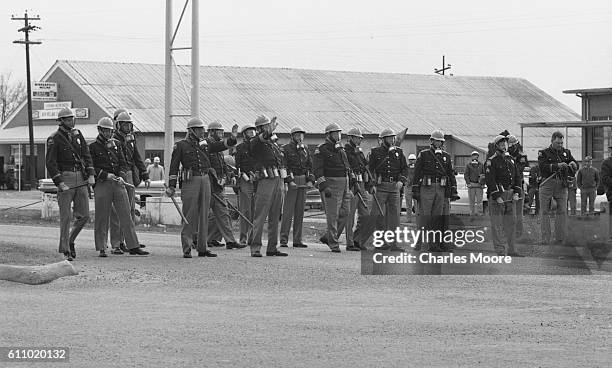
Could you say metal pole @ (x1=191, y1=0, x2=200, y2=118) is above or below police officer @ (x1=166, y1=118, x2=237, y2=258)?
above

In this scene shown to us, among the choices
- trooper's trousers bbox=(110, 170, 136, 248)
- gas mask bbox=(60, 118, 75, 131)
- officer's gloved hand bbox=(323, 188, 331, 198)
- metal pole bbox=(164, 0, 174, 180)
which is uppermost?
metal pole bbox=(164, 0, 174, 180)

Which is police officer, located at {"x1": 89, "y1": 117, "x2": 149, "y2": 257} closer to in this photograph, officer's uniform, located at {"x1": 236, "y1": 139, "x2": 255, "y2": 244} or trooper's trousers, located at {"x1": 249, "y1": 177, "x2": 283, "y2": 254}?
trooper's trousers, located at {"x1": 249, "y1": 177, "x2": 283, "y2": 254}

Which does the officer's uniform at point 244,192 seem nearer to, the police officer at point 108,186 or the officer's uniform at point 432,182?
the police officer at point 108,186

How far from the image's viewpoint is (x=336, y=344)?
10680 mm

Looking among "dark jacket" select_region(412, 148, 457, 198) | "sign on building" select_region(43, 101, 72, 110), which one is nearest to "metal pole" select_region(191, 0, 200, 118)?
"dark jacket" select_region(412, 148, 457, 198)

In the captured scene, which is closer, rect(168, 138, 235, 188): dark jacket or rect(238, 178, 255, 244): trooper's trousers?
rect(168, 138, 235, 188): dark jacket

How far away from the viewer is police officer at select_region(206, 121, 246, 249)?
21.5 metres

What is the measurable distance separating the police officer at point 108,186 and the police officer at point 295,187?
357 centimetres

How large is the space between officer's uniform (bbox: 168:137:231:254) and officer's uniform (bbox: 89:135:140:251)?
77cm

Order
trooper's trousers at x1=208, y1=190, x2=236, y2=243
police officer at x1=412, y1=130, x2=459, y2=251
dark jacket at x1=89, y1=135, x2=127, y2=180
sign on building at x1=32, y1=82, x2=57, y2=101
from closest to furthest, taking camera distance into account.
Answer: dark jacket at x1=89, y1=135, x2=127, y2=180
police officer at x1=412, y1=130, x2=459, y2=251
trooper's trousers at x1=208, y1=190, x2=236, y2=243
sign on building at x1=32, y1=82, x2=57, y2=101

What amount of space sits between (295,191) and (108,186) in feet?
13.5

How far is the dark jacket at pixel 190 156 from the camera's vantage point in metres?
19.8

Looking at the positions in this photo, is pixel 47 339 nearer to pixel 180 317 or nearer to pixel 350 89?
pixel 180 317

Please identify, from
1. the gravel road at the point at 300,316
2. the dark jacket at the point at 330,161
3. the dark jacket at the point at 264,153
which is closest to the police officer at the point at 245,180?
the dark jacket at the point at 264,153
